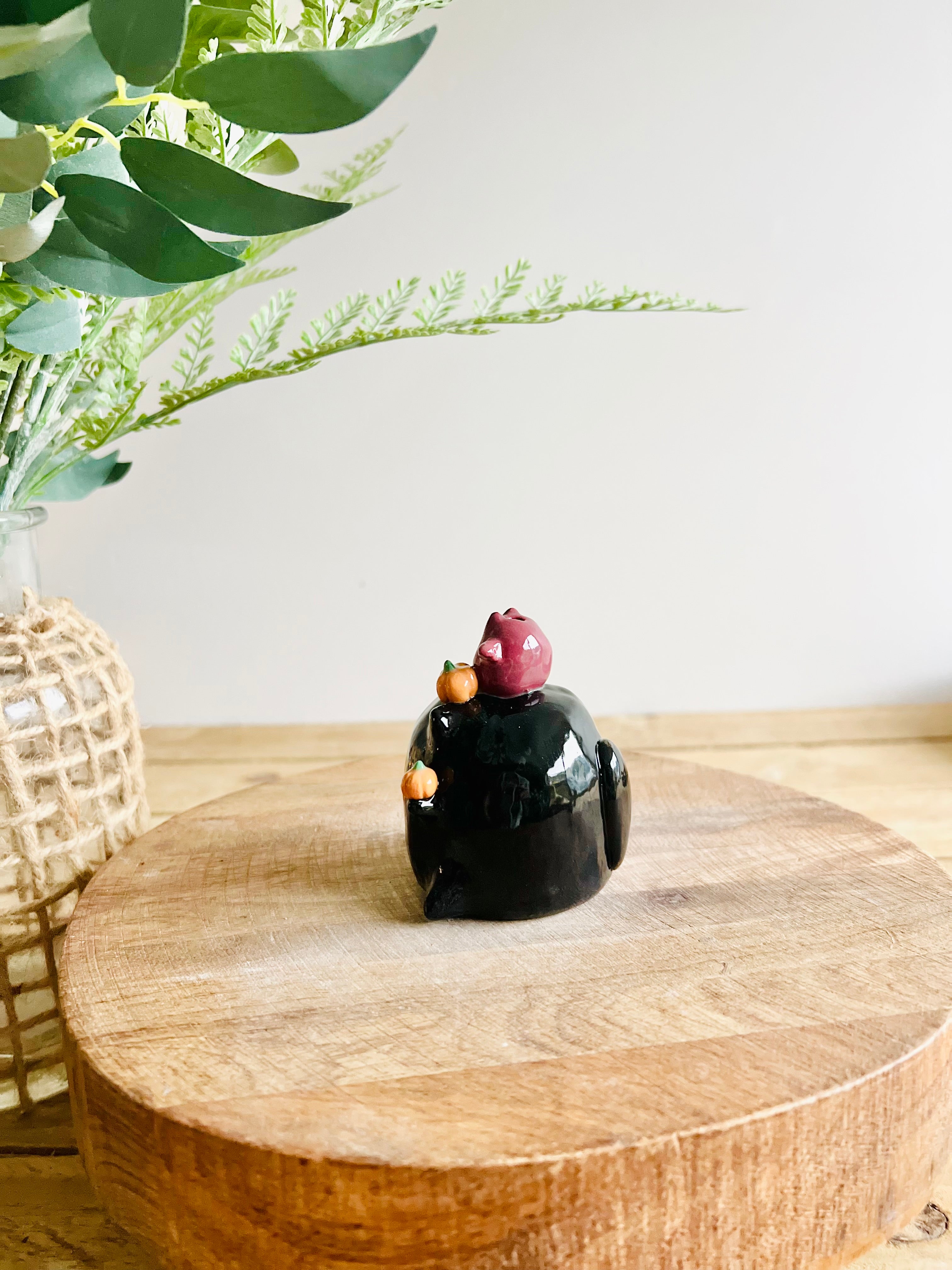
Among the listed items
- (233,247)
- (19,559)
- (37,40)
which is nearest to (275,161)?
(233,247)

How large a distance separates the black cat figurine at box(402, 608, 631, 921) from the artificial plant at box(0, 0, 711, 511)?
0.72ft

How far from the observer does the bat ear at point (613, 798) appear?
2.20 ft

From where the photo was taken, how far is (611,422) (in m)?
1.32

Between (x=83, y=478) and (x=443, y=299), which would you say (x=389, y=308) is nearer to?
(x=443, y=299)

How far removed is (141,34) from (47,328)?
0.78ft

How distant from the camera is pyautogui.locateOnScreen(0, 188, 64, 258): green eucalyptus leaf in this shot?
38cm

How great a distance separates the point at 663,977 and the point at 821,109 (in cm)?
107

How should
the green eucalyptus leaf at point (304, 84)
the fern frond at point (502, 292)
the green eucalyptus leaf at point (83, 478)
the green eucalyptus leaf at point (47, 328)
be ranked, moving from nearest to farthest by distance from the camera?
the green eucalyptus leaf at point (304, 84)
the green eucalyptus leaf at point (47, 328)
the fern frond at point (502, 292)
the green eucalyptus leaf at point (83, 478)

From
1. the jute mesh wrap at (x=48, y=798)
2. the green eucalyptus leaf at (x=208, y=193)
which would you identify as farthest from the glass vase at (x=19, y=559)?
the green eucalyptus leaf at (x=208, y=193)

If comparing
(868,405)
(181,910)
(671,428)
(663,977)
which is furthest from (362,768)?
(868,405)

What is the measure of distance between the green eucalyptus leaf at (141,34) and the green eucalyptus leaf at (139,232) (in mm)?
81

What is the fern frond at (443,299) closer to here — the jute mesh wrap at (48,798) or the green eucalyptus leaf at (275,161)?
the green eucalyptus leaf at (275,161)

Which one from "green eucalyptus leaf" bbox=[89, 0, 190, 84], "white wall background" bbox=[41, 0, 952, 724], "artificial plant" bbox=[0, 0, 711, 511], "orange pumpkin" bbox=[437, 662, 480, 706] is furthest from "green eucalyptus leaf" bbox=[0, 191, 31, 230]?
"white wall background" bbox=[41, 0, 952, 724]

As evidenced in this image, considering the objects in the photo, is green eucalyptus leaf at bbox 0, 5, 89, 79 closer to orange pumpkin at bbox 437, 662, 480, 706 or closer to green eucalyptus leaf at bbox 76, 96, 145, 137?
green eucalyptus leaf at bbox 76, 96, 145, 137
